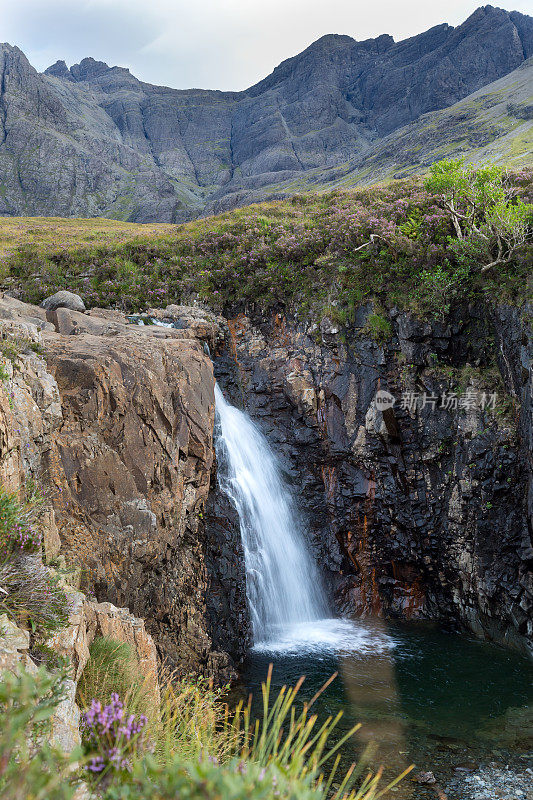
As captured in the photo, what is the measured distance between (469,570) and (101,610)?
487 inches

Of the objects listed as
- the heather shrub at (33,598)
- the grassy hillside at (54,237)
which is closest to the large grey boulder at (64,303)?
the grassy hillside at (54,237)

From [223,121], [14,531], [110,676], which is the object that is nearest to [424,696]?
[110,676]

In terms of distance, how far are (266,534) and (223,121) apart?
Result: 496ft

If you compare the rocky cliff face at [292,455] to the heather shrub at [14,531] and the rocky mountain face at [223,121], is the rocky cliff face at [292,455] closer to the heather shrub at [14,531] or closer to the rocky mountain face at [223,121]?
the heather shrub at [14,531]

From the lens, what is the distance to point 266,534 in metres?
15.2

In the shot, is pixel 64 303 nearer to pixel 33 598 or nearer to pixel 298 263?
pixel 298 263

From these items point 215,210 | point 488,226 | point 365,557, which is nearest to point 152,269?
point 488,226

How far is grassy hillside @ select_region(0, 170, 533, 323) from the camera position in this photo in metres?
16.4

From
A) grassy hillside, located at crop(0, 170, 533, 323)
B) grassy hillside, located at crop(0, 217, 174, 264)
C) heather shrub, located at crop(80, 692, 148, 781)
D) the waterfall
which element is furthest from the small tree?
grassy hillside, located at crop(0, 217, 174, 264)

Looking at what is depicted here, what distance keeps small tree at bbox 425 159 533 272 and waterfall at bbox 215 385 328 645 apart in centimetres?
1023

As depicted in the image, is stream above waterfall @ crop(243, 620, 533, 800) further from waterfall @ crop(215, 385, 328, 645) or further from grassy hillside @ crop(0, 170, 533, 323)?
grassy hillside @ crop(0, 170, 533, 323)

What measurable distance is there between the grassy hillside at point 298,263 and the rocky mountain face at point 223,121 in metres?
56.8

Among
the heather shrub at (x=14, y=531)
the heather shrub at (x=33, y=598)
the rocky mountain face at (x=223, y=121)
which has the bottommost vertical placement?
the heather shrub at (x=33, y=598)

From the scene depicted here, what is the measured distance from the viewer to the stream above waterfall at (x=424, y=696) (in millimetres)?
8453
